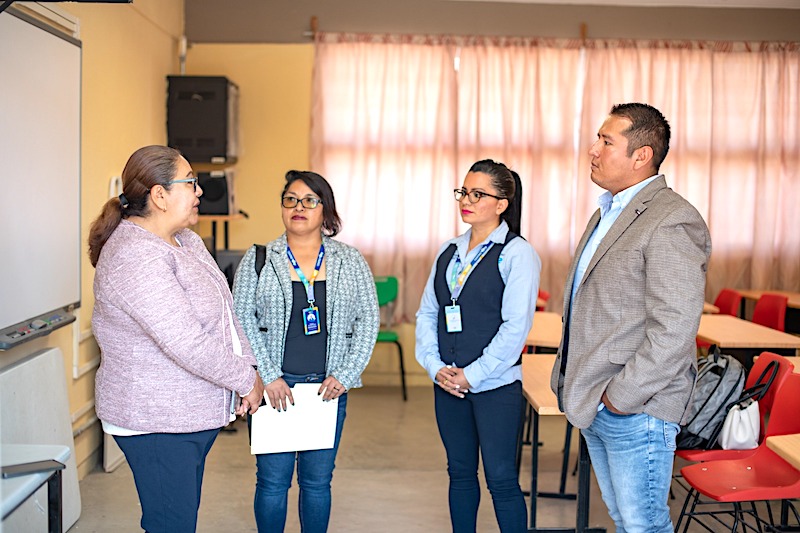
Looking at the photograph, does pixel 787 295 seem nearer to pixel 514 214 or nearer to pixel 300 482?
pixel 514 214

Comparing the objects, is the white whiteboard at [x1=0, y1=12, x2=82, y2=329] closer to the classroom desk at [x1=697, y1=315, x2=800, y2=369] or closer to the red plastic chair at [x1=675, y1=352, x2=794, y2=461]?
the red plastic chair at [x1=675, y1=352, x2=794, y2=461]

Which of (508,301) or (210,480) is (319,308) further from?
(210,480)

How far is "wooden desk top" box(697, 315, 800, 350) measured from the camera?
4676 millimetres

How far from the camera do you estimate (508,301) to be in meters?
3.01

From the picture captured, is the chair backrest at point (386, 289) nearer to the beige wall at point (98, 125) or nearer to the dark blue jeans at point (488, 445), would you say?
the beige wall at point (98, 125)

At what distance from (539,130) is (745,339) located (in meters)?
2.89

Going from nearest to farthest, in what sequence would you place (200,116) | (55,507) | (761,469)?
(55,507) < (761,469) < (200,116)

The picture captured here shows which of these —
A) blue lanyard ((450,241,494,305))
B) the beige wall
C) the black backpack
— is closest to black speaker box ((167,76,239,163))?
the beige wall

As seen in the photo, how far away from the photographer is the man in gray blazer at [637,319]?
2.24 m

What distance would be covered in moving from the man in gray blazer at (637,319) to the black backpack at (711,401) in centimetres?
116

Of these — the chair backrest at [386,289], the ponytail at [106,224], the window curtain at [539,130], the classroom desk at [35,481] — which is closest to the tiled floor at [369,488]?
the chair backrest at [386,289]

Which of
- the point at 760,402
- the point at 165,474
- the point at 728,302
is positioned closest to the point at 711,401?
the point at 760,402

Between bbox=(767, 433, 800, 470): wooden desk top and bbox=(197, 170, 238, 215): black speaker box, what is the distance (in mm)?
4516

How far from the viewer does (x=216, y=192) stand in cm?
622
